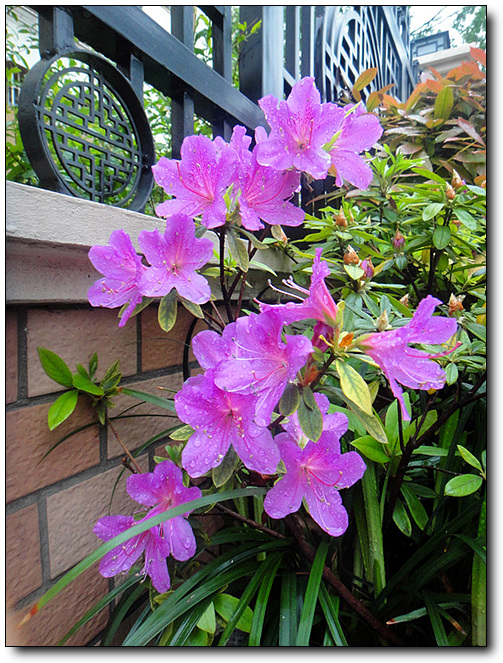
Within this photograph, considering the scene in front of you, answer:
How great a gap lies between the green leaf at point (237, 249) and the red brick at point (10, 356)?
39 cm

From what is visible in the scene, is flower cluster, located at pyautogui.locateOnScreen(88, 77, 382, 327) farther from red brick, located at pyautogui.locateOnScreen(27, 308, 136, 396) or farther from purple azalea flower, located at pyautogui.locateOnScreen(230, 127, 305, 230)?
red brick, located at pyautogui.locateOnScreen(27, 308, 136, 396)

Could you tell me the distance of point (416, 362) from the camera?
50 centimetres

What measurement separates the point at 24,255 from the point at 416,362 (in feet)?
2.04

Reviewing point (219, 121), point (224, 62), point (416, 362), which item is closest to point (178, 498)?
point (416, 362)

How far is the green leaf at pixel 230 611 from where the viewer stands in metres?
0.67

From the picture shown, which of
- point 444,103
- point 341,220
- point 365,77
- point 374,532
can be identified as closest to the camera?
point 374,532

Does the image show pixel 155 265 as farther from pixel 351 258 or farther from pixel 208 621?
pixel 208 621

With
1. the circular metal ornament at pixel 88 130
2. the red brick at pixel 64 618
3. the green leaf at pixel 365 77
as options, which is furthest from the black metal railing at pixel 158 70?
the red brick at pixel 64 618

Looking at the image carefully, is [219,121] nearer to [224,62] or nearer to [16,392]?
[224,62]

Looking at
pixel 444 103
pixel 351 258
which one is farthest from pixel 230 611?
pixel 444 103

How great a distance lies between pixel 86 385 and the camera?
2.33 feet

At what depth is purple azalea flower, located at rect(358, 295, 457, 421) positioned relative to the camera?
1.56 feet

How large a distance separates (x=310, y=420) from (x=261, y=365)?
0.09 m

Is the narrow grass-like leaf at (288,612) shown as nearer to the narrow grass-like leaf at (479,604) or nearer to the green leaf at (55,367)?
the narrow grass-like leaf at (479,604)
